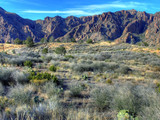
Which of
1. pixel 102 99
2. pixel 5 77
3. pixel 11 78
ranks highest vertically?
pixel 5 77

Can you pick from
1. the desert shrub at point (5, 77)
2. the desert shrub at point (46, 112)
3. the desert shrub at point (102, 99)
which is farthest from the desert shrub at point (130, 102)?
the desert shrub at point (5, 77)

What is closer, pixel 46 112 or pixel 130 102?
pixel 46 112

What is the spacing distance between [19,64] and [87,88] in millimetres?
9676

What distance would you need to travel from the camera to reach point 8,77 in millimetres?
7188

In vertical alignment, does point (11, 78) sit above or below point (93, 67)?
above

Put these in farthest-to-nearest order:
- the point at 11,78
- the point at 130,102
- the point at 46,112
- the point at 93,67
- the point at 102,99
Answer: the point at 93,67
the point at 11,78
the point at 102,99
the point at 130,102
the point at 46,112

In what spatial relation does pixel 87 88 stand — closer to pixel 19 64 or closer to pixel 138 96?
pixel 138 96

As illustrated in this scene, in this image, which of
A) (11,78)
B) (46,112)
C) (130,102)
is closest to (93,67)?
(11,78)

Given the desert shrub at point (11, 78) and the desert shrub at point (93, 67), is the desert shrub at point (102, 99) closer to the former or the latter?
the desert shrub at point (11, 78)

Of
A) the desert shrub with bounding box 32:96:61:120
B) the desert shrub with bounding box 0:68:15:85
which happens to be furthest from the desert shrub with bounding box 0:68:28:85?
the desert shrub with bounding box 32:96:61:120

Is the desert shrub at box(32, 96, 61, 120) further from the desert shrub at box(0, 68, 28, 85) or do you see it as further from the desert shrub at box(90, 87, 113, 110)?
the desert shrub at box(0, 68, 28, 85)

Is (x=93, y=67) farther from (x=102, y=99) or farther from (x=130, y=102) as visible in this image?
(x=130, y=102)

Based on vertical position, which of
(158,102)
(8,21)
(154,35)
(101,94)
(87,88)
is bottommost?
(87,88)

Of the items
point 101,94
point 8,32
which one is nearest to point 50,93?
point 101,94
